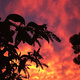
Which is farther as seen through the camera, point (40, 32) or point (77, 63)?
point (77, 63)

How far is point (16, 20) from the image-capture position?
3.91 feet

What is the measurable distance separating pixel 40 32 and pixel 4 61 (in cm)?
70

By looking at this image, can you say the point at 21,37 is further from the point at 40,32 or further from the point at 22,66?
the point at 22,66

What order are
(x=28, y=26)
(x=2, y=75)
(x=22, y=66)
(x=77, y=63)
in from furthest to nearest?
(x=77, y=63), (x=22, y=66), (x=2, y=75), (x=28, y=26)

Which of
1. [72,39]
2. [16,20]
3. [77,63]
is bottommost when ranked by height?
[16,20]

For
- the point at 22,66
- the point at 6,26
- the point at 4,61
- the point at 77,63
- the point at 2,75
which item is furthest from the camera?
the point at 77,63

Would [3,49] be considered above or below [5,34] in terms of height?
above

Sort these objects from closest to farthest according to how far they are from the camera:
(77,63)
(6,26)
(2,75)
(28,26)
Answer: (6,26) < (28,26) < (2,75) < (77,63)

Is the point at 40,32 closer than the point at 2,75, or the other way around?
the point at 40,32

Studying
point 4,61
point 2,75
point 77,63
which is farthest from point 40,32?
point 77,63

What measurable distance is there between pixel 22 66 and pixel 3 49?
62cm

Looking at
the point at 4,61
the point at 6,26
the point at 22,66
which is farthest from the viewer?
the point at 22,66

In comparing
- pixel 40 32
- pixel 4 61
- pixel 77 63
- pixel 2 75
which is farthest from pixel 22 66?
pixel 77 63

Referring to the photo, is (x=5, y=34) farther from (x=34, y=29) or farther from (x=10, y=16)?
(x=34, y=29)
